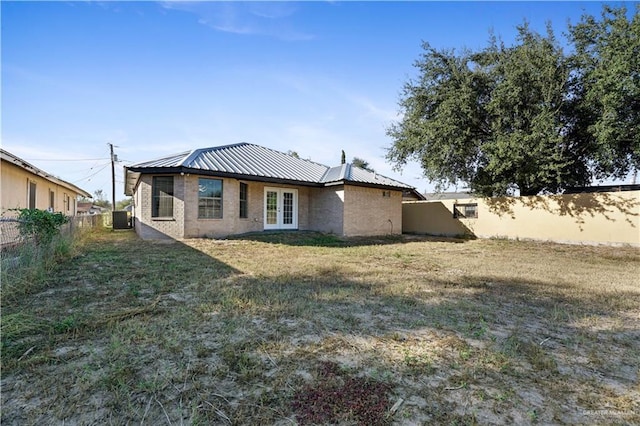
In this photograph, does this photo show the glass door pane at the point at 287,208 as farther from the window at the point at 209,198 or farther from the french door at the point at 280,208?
the window at the point at 209,198

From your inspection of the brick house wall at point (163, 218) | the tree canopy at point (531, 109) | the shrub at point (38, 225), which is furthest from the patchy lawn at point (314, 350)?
the tree canopy at point (531, 109)

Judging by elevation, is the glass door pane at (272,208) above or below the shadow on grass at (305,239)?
above

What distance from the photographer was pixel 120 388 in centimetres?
221

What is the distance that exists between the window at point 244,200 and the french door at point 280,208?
90 cm

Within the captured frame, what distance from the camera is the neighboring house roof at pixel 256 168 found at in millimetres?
11172

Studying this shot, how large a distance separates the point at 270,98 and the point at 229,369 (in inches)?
438

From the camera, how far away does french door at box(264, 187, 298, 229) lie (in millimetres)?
13641

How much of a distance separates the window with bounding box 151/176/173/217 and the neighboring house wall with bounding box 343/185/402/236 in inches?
275

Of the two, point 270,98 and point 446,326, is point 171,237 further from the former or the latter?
point 446,326

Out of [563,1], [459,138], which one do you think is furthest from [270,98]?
[563,1]

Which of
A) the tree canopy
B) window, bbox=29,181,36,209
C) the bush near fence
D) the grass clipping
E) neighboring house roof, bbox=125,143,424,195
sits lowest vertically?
the grass clipping

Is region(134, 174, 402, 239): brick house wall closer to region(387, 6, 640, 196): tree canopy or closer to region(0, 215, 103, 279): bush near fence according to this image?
region(387, 6, 640, 196): tree canopy

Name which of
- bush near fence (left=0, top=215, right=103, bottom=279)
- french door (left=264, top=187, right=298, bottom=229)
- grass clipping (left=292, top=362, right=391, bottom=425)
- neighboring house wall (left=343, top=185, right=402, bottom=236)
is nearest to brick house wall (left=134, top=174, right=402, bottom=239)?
neighboring house wall (left=343, top=185, right=402, bottom=236)

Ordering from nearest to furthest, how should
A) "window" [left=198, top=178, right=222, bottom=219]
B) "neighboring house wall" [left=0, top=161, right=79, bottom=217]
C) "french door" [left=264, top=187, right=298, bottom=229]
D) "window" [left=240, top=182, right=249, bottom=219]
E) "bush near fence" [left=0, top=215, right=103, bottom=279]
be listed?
"bush near fence" [left=0, top=215, right=103, bottom=279], "neighboring house wall" [left=0, top=161, right=79, bottom=217], "window" [left=198, top=178, right=222, bottom=219], "window" [left=240, top=182, right=249, bottom=219], "french door" [left=264, top=187, right=298, bottom=229]
